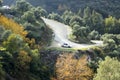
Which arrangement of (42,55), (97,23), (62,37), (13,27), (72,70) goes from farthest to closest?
(97,23) < (62,37) < (42,55) < (13,27) < (72,70)

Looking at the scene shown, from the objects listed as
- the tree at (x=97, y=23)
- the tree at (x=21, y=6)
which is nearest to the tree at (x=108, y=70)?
the tree at (x=21, y=6)

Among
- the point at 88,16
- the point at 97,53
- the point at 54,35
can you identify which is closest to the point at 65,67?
the point at 97,53

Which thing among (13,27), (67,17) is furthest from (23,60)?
(67,17)

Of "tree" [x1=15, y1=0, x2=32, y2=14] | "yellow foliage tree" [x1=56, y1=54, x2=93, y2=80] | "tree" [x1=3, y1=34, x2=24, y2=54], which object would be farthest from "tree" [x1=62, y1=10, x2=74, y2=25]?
"tree" [x1=3, y1=34, x2=24, y2=54]

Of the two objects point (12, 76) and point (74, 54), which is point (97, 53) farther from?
point (12, 76)

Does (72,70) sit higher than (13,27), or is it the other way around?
(13,27)

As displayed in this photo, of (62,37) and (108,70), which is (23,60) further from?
(62,37)

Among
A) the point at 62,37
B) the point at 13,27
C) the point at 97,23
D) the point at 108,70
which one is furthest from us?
the point at 97,23

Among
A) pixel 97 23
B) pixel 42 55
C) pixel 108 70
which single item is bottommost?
pixel 97 23
